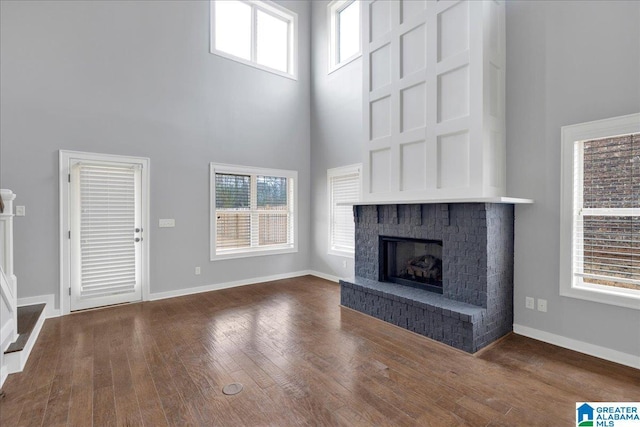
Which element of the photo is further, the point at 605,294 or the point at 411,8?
the point at 411,8

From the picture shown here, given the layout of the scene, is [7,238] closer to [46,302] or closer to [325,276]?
[46,302]

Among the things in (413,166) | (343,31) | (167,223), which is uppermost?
(343,31)

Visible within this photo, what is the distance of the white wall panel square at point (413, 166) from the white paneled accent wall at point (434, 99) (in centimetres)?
1

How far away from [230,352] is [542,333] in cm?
308

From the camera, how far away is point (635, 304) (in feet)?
8.25

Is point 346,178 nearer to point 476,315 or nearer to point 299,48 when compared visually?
point 299,48

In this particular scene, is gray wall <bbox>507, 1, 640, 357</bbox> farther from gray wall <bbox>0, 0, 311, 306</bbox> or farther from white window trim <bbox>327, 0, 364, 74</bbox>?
gray wall <bbox>0, 0, 311, 306</bbox>

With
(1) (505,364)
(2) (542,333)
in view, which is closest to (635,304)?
(2) (542,333)

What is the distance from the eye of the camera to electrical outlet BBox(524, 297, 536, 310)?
3.14 m

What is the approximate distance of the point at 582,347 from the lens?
9.19ft

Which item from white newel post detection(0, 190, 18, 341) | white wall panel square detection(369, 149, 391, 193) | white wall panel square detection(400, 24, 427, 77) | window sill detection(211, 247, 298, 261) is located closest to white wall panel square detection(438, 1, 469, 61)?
white wall panel square detection(400, 24, 427, 77)

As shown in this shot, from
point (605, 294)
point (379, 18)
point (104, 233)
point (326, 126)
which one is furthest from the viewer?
point (326, 126)

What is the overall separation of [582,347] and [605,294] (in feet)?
Answer: 1.78

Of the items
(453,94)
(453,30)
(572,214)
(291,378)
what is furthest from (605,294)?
(453,30)
